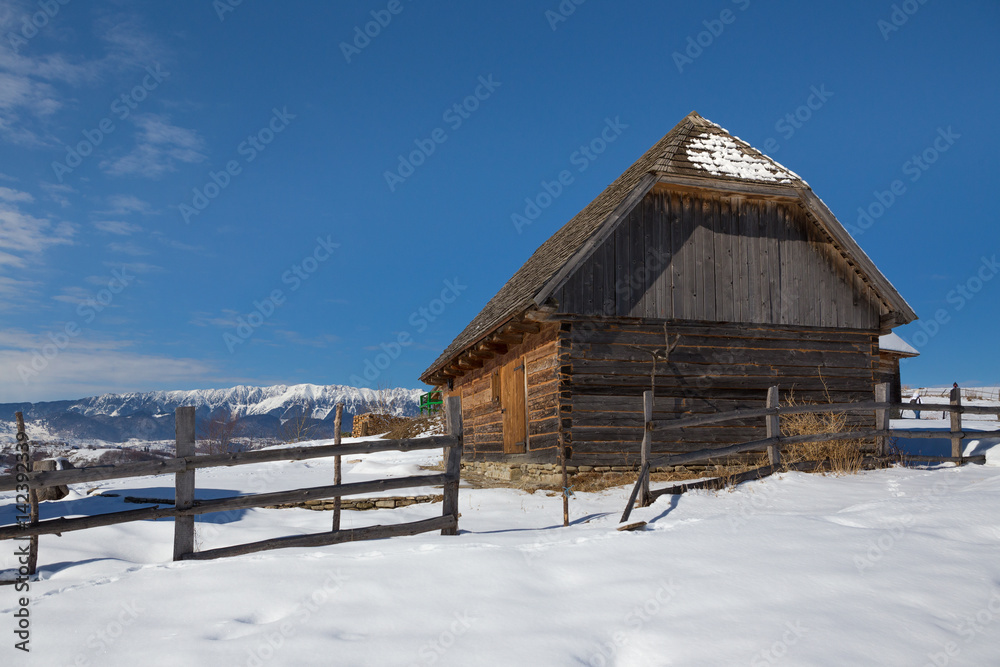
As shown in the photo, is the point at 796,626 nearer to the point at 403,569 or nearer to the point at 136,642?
the point at 403,569

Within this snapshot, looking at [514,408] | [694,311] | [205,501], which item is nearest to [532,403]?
[514,408]

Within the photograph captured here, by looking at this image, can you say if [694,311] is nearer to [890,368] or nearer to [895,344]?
[890,368]

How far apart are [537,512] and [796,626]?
20.2 ft

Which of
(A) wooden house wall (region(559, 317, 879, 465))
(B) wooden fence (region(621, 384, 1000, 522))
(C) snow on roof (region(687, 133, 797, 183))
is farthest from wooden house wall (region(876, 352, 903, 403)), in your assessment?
(B) wooden fence (region(621, 384, 1000, 522))

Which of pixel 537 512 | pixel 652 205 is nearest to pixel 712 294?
pixel 652 205

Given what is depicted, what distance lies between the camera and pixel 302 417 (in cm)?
3612

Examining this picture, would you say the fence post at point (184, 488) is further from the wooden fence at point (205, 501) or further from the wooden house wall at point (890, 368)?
the wooden house wall at point (890, 368)

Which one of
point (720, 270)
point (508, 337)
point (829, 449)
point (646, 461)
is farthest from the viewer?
point (508, 337)

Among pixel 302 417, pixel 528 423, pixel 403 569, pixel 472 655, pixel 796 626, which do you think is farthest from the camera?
pixel 302 417

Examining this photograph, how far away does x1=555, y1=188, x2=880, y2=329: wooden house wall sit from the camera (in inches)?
490

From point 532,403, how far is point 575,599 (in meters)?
9.16

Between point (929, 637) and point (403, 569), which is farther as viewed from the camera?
point (403, 569)

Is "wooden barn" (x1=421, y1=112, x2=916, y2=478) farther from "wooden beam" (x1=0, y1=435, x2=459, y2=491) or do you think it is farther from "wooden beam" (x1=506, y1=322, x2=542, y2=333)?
"wooden beam" (x1=0, y1=435, x2=459, y2=491)

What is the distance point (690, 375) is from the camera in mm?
12766
